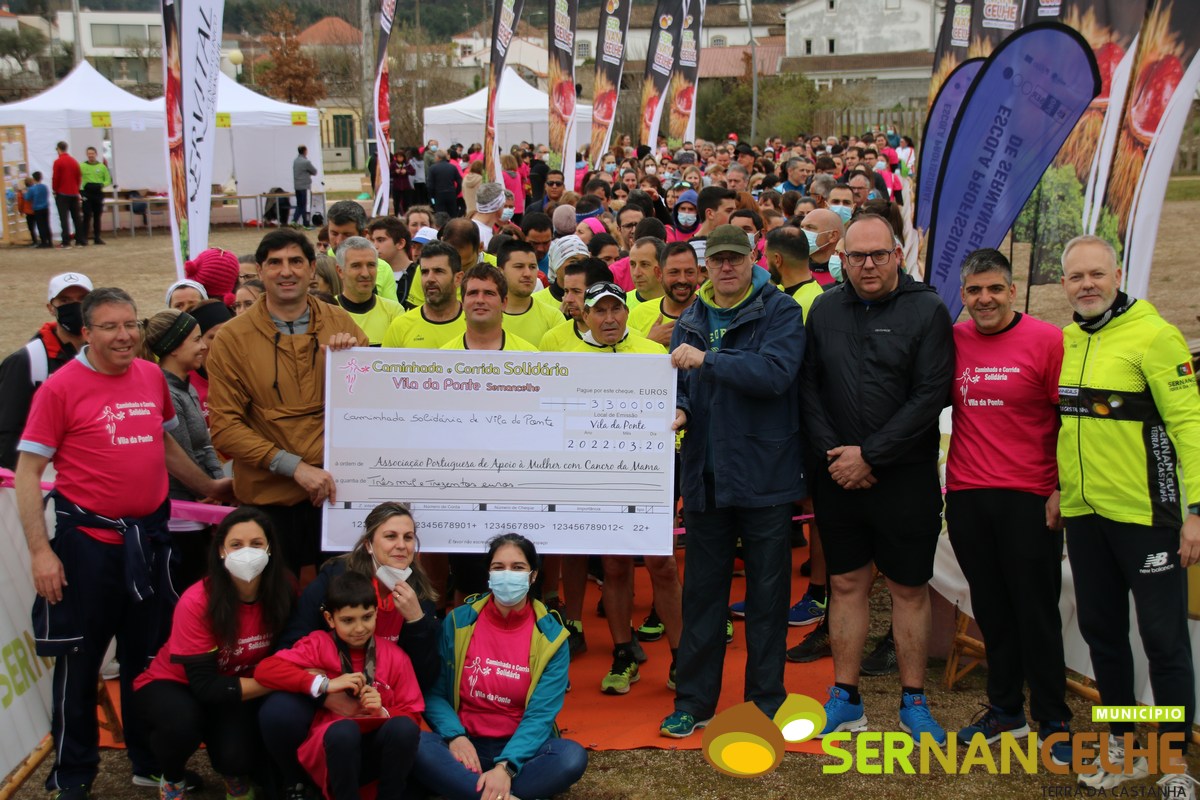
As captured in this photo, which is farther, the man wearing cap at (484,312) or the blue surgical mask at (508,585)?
the man wearing cap at (484,312)

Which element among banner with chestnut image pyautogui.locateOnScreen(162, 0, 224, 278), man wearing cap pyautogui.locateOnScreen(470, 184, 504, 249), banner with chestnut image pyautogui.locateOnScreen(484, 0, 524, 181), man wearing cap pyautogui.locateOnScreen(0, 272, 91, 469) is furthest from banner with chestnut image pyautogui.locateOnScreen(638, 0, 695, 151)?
man wearing cap pyautogui.locateOnScreen(0, 272, 91, 469)

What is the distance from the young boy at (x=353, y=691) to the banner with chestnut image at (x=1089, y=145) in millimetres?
4579

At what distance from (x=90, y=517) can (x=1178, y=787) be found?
4465 mm

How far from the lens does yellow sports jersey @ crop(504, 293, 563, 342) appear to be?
277 inches

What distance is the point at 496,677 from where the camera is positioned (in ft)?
15.9

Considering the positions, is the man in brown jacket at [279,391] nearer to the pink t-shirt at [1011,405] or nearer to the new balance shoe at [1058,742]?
the pink t-shirt at [1011,405]

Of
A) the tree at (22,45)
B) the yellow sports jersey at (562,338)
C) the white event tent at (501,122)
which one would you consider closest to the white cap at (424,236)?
the yellow sports jersey at (562,338)

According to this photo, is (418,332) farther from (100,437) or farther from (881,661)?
(881,661)

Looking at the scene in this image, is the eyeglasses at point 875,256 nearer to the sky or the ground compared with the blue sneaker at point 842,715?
nearer to the sky

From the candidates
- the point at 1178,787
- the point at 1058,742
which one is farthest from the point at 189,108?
the point at 1178,787

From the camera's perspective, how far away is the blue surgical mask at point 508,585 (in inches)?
189

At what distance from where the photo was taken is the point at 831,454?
499 centimetres

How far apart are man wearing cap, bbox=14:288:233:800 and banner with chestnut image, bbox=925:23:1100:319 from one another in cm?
454

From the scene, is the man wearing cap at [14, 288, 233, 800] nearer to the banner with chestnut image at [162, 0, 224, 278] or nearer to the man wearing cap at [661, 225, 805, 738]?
the man wearing cap at [661, 225, 805, 738]
